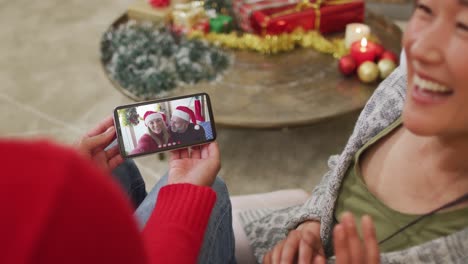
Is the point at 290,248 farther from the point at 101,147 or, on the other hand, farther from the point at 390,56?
the point at 390,56

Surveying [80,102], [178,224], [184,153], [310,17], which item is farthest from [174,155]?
[80,102]

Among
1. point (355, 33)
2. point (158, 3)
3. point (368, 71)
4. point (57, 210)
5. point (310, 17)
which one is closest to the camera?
point (57, 210)

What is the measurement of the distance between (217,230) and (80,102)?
1367 mm

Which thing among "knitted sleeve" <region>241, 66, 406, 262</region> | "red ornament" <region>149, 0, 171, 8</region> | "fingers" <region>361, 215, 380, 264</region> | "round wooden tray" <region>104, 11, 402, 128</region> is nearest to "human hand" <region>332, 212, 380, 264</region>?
"fingers" <region>361, 215, 380, 264</region>

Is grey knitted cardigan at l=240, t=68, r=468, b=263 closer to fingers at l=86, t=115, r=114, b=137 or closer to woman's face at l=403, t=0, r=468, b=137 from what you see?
woman's face at l=403, t=0, r=468, b=137

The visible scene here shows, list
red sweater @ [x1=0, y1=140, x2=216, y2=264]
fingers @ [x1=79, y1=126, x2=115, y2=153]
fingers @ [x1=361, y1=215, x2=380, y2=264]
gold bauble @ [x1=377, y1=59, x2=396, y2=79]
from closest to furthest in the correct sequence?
red sweater @ [x1=0, y1=140, x2=216, y2=264] → fingers @ [x1=361, y1=215, x2=380, y2=264] → fingers @ [x1=79, y1=126, x2=115, y2=153] → gold bauble @ [x1=377, y1=59, x2=396, y2=79]

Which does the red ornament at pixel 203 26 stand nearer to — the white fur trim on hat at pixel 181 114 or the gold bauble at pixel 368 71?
the gold bauble at pixel 368 71

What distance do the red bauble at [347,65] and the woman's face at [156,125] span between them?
0.81m

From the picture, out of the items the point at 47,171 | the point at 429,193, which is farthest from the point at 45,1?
the point at 47,171

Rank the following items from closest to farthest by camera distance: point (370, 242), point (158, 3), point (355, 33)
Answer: point (370, 242), point (355, 33), point (158, 3)

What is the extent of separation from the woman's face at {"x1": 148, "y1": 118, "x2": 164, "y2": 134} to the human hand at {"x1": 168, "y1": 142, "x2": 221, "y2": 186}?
60 mm

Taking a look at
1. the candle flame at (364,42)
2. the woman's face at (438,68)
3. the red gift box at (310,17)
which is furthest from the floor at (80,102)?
the woman's face at (438,68)

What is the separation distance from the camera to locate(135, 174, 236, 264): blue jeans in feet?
2.77

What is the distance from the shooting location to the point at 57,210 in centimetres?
30
